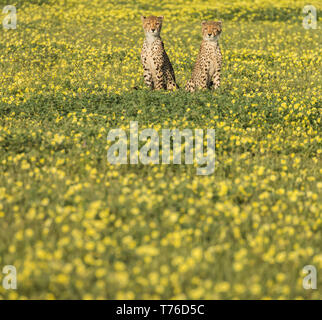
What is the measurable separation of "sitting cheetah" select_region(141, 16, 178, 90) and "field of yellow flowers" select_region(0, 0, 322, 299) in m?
0.62

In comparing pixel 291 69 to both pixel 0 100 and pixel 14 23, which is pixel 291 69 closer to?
pixel 0 100

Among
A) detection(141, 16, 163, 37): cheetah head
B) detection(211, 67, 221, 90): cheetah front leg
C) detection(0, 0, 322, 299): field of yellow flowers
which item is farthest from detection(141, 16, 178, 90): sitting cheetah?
detection(211, 67, 221, 90): cheetah front leg

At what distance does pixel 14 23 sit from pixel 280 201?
18405 millimetres

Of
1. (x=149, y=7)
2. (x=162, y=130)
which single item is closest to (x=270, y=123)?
(x=162, y=130)

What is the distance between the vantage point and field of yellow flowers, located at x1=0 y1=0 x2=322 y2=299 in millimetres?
4176

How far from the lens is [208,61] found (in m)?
10.7

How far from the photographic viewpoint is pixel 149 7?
86.4 ft

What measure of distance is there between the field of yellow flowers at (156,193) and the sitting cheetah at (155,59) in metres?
0.62

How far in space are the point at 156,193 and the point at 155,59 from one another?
18.5 ft

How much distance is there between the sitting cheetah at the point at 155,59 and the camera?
10453mm

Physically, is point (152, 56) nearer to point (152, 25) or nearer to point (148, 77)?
point (148, 77)

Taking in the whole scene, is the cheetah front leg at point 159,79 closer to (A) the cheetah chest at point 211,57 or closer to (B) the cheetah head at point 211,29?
(A) the cheetah chest at point 211,57

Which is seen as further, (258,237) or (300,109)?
(300,109)

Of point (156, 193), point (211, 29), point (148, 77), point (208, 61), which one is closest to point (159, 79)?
point (148, 77)
